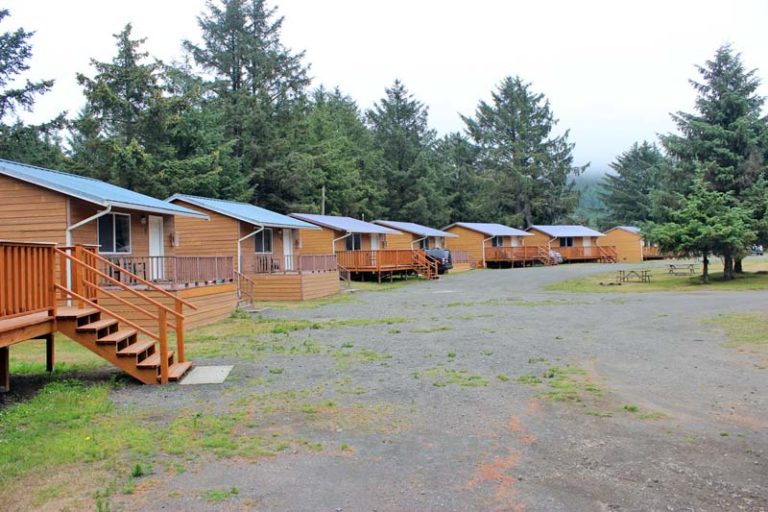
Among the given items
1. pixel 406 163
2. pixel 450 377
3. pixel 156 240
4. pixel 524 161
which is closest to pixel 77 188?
pixel 156 240

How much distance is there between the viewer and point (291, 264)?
2588cm

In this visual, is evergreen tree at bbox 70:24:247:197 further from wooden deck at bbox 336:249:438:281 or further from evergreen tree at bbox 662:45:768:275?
evergreen tree at bbox 662:45:768:275

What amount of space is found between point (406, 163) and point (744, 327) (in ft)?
155

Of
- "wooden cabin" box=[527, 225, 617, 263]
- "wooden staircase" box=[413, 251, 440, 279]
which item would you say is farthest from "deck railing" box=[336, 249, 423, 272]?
"wooden cabin" box=[527, 225, 617, 263]

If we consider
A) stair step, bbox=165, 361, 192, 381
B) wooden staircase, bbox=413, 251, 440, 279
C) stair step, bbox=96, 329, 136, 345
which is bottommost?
stair step, bbox=165, 361, 192, 381

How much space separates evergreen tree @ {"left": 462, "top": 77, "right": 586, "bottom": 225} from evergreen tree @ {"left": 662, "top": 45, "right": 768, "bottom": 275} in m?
32.2

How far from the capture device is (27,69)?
95.9 ft

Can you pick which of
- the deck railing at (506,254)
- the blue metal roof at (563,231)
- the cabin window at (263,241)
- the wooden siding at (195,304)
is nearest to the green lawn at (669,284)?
the cabin window at (263,241)

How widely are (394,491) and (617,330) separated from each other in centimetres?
987

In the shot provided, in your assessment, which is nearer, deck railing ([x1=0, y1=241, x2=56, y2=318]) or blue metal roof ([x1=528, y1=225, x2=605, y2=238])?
deck railing ([x1=0, y1=241, x2=56, y2=318])

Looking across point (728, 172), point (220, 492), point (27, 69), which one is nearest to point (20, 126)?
point (27, 69)

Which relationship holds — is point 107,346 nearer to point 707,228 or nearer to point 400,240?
point 707,228

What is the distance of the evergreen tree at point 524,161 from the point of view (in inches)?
2514

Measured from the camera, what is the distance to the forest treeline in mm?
28859
